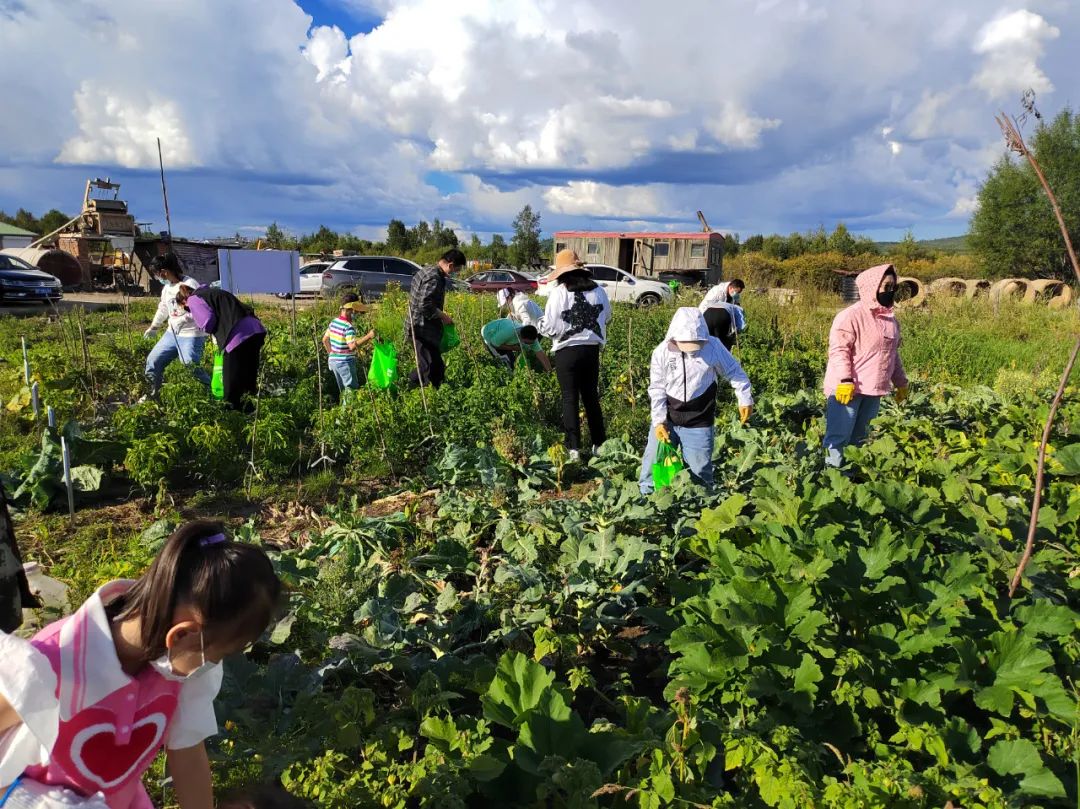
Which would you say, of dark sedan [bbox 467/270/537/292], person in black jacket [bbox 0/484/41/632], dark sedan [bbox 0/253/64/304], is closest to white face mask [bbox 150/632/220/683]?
person in black jacket [bbox 0/484/41/632]

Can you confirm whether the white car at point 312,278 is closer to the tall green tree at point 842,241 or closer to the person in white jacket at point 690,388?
the person in white jacket at point 690,388

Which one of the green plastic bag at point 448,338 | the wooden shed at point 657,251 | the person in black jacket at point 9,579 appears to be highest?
the wooden shed at point 657,251

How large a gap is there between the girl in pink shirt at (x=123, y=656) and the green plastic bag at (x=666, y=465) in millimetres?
3258

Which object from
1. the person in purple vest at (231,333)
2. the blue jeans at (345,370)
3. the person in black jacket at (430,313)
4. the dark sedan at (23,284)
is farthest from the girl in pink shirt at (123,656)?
the dark sedan at (23,284)

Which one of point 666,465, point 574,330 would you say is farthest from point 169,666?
point 574,330

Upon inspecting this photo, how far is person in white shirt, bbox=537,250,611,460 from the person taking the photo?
18.2ft

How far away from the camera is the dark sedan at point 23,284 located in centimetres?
1673

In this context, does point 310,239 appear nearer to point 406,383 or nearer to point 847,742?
point 406,383

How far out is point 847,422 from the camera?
16.9ft

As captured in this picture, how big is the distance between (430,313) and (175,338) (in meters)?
2.39

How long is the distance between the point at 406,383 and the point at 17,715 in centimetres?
558

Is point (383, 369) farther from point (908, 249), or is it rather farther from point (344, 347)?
point (908, 249)

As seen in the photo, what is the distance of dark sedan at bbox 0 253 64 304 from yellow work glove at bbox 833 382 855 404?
17956 millimetres

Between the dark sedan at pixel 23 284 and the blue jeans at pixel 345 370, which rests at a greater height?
the dark sedan at pixel 23 284
